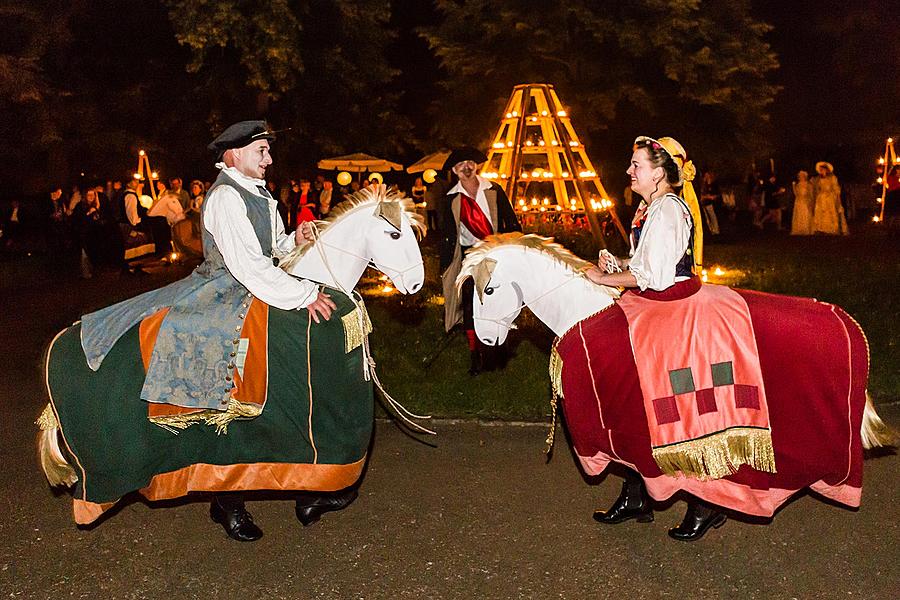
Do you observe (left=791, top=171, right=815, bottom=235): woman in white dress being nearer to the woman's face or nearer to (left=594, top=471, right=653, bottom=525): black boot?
(left=594, top=471, right=653, bottom=525): black boot

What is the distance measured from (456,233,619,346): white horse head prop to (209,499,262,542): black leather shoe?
1.58 m

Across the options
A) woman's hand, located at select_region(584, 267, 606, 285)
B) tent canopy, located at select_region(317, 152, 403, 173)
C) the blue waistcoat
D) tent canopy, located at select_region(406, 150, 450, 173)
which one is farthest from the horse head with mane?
tent canopy, located at select_region(317, 152, 403, 173)

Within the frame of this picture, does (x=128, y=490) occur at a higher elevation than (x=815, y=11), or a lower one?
lower

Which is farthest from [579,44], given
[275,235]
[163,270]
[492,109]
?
[275,235]

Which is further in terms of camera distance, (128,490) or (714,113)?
(714,113)

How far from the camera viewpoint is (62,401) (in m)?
4.47

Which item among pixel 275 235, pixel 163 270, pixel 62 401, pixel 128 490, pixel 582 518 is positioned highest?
pixel 275 235

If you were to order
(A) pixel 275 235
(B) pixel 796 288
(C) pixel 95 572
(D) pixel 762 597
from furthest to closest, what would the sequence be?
1. (B) pixel 796 288
2. (A) pixel 275 235
3. (C) pixel 95 572
4. (D) pixel 762 597

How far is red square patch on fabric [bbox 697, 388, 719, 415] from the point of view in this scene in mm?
4332

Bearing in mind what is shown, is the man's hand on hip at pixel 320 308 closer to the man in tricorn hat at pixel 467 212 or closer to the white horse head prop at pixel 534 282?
the white horse head prop at pixel 534 282

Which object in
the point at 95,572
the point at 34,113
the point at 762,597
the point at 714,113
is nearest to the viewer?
the point at 762,597

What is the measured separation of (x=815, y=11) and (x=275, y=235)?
26762 millimetres

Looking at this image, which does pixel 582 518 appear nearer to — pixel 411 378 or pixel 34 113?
pixel 411 378

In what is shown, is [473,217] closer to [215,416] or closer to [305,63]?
[215,416]
